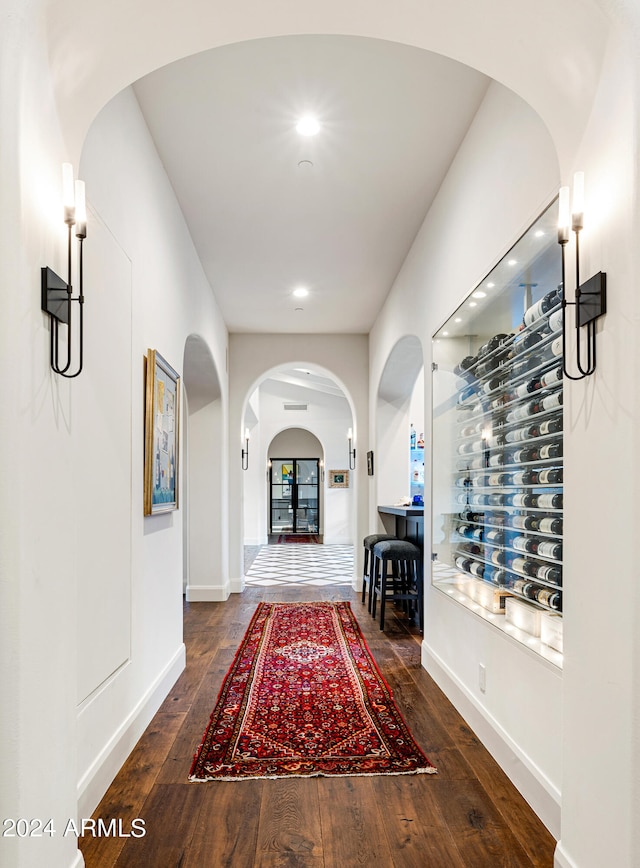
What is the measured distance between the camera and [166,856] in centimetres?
195

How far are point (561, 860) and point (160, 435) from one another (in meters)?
2.55

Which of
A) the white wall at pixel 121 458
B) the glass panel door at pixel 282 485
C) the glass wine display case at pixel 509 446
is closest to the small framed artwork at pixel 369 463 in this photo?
the glass wine display case at pixel 509 446

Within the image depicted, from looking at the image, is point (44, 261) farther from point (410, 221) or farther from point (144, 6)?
point (410, 221)

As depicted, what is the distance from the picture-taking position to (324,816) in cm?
219

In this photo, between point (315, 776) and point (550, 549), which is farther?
point (315, 776)

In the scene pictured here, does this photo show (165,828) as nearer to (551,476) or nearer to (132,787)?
(132,787)

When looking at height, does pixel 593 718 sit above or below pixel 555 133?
below

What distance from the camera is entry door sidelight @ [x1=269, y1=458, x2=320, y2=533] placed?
16078 mm

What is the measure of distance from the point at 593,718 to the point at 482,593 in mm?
1394

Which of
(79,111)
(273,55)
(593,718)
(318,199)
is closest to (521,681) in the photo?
(593,718)

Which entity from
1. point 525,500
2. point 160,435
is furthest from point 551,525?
point 160,435

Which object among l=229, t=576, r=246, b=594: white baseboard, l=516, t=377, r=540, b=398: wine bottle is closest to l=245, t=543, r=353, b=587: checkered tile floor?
l=229, t=576, r=246, b=594: white baseboard

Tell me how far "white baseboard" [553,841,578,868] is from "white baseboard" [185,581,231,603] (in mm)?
5004

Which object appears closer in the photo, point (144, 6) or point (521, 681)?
point (144, 6)
